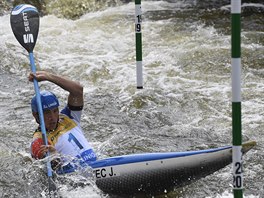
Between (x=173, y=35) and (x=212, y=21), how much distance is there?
1.09 meters

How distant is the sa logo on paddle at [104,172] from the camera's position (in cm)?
425

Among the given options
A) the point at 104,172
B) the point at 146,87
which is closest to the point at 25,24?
the point at 104,172

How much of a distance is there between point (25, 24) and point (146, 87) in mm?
2421

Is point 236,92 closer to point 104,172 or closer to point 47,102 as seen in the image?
point 104,172

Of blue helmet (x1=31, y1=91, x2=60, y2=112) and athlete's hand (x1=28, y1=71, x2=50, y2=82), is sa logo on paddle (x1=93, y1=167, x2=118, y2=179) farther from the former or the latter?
athlete's hand (x1=28, y1=71, x2=50, y2=82)

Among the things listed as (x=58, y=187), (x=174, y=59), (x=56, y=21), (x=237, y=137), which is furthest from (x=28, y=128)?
(x=56, y=21)

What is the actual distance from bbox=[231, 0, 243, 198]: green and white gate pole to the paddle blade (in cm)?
207

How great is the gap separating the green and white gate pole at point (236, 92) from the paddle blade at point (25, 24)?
2.07 metres

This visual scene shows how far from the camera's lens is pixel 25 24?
15.9ft

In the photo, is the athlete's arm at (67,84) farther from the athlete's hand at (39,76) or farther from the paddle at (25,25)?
the paddle at (25,25)

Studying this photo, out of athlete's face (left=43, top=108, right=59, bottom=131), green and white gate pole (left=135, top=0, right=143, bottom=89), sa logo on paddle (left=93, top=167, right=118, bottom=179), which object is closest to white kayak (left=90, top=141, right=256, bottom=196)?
sa logo on paddle (left=93, top=167, right=118, bottom=179)

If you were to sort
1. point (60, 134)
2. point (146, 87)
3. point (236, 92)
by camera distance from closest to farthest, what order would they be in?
point (236, 92) < point (60, 134) < point (146, 87)

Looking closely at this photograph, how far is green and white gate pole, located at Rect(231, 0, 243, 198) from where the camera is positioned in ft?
10.5

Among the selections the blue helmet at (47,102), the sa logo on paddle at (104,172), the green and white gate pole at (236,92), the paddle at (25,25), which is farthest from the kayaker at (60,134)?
the green and white gate pole at (236,92)
